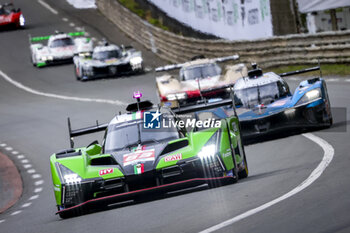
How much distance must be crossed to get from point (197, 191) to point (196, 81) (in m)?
12.1

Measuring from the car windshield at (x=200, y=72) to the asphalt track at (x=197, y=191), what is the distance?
2.52 meters

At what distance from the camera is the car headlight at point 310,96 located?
1462cm

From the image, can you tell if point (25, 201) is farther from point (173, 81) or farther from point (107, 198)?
point (173, 81)

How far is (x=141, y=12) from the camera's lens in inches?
1725

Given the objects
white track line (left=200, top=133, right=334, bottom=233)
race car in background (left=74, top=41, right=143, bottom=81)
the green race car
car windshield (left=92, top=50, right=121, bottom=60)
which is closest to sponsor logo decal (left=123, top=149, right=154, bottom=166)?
the green race car

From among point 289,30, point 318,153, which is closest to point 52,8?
point 289,30

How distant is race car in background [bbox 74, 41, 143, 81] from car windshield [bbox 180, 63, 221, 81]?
390 inches

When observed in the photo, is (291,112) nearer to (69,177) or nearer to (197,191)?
(197,191)

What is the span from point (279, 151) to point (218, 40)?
17464 millimetres

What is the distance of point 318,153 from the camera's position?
12359mm

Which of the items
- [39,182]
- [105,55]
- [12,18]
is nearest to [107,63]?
[105,55]

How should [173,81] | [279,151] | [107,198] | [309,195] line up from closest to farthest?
[309,195]
[107,198]
[279,151]
[173,81]

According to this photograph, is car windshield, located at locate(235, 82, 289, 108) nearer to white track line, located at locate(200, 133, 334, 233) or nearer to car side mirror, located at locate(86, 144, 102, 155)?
white track line, located at locate(200, 133, 334, 233)


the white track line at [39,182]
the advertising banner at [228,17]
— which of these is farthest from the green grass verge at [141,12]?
the white track line at [39,182]
